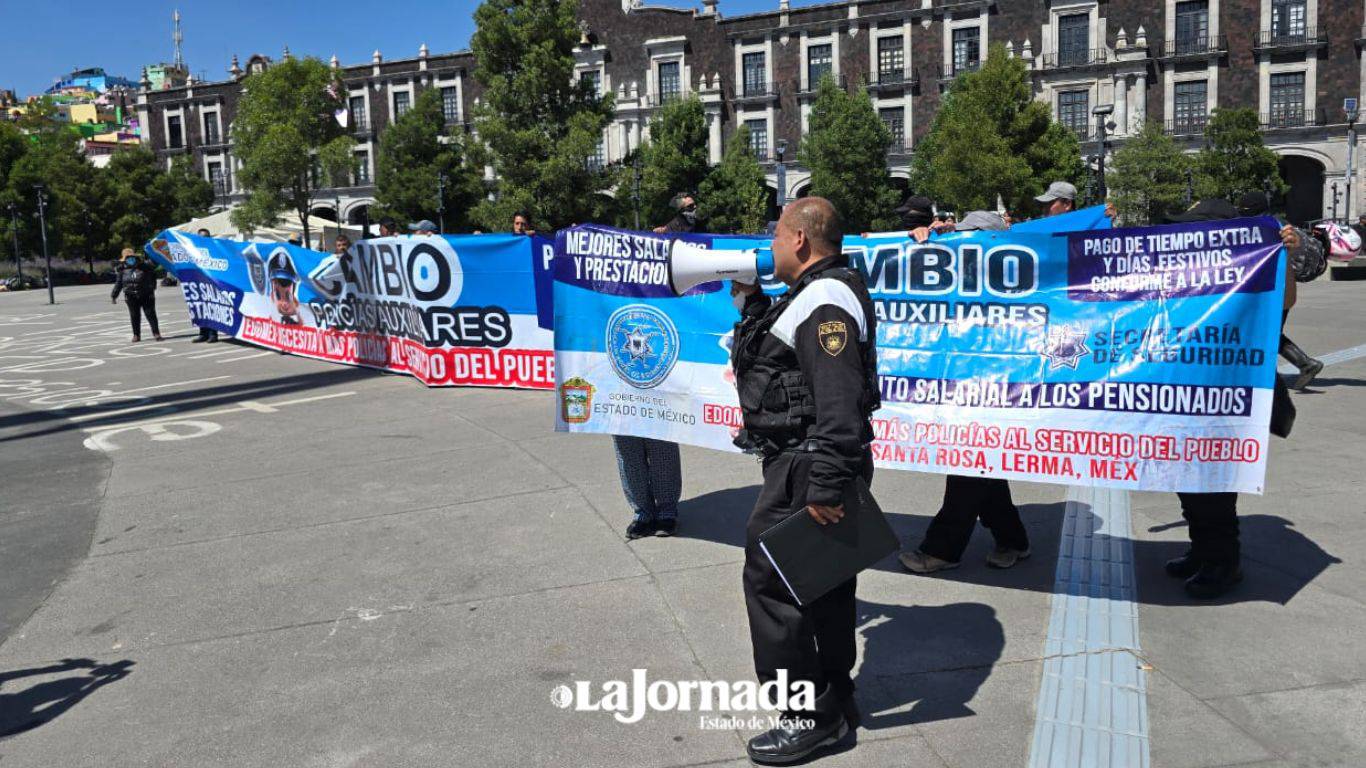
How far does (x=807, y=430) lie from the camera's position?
12.1ft

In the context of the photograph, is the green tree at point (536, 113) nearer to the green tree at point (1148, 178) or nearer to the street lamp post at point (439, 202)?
the street lamp post at point (439, 202)

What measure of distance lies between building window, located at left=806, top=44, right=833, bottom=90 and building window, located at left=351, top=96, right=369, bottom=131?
103 ft

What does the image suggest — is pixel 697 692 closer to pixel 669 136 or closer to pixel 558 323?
pixel 558 323

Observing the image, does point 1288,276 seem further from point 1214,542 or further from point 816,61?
point 816,61

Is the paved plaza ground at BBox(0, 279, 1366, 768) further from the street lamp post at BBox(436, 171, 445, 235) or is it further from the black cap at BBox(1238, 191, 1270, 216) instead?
the street lamp post at BBox(436, 171, 445, 235)

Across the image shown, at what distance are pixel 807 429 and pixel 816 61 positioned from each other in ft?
197

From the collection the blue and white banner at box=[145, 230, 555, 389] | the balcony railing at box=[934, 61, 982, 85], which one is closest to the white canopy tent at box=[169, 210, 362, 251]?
the blue and white banner at box=[145, 230, 555, 389]

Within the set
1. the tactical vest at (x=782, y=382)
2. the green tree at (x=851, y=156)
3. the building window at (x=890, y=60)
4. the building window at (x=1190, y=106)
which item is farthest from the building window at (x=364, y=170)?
the tactical vest at (x=782, y=382)

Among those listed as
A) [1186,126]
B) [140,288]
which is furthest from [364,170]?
[140,288]

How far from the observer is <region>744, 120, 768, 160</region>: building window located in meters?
61.2

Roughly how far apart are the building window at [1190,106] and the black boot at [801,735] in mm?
56243

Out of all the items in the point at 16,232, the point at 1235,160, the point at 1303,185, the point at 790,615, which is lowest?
the point at 790,615

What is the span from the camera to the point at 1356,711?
3855 mm

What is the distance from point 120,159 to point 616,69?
3010cm
